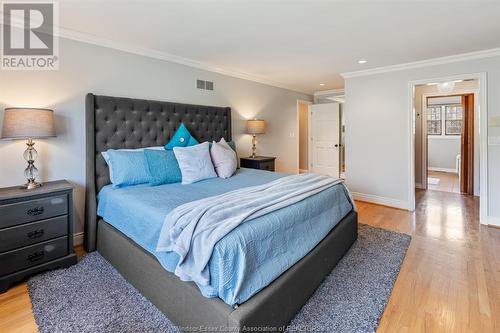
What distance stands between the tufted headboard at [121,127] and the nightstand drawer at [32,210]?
1.21ft

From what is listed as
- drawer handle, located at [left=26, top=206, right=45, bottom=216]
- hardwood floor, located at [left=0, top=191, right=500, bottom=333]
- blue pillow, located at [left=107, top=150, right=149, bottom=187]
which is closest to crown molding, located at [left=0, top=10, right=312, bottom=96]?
blue pillow, located at [left=107, top=150, right=149, bottom=187]

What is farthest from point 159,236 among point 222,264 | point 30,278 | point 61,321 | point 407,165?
point 407,165

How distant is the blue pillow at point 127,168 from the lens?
2670 mm

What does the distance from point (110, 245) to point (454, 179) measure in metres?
7.90

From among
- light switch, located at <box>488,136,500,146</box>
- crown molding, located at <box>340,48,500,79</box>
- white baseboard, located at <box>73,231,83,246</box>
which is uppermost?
crown molding, located at <box>340,48,500,79</box>

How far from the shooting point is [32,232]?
2236 mm

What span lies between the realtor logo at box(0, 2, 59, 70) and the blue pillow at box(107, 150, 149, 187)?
3.58ft

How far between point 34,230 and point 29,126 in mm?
896

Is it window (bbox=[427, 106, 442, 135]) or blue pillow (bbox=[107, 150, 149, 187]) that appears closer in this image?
blue pillow (bbox=[107, 150, 149, 187])

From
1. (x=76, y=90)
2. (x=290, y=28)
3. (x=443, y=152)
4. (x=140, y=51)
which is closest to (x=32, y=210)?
(x=76, y=90)

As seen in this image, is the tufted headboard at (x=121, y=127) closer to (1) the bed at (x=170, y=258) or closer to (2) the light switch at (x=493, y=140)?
(1) the bed at (x=170, y=258)

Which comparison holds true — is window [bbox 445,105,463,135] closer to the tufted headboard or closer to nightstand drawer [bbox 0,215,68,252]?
the tufted headboard

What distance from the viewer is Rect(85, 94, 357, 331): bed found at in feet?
4.69

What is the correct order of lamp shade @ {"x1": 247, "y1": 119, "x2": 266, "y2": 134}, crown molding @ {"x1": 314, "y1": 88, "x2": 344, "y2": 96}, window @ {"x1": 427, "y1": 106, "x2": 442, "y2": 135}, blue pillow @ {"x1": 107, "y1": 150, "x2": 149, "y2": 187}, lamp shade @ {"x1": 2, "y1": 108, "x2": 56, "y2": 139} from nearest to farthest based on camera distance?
lamp shade @ {"x1": 2, "y1": 108, "x2": 56, "y2": 139} → blue pillow @ {"x1": 107, "y1": 150, "x2": 149, "y2": 187} → lamp shade @ {"x1": 247, "y1": 119, "x2": 266, "y2": 134} → crown molding @ {"x1": 314, "y1": 88, "x2": 344, "y2": 96} → window @ {"x1": 427, "y1": 106, "x2": 442, "y2": 135}
